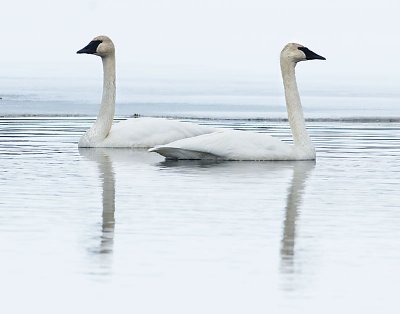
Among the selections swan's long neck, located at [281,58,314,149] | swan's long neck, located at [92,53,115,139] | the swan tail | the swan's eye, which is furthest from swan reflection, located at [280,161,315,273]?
the swan's eye

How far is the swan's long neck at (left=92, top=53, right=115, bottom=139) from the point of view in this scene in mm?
20516

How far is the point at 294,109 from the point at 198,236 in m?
8.56

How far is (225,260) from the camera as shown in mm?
8938

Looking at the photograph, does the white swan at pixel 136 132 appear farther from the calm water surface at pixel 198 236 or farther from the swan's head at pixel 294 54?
the calm water surface at pixel 198 236

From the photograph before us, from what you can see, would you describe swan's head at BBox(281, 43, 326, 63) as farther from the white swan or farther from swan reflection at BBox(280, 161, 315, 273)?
the white swan

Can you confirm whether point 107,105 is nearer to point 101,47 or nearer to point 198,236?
point 101,47

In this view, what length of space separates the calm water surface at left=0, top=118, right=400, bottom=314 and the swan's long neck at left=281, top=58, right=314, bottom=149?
655 millimetres

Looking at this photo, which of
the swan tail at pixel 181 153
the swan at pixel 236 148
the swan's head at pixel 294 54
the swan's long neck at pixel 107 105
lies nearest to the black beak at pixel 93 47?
the swan's long neck at pixel 107 105

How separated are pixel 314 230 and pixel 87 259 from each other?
2.27 metres

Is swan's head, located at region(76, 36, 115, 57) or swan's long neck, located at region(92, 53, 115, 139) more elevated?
swan's head, located at region(76, 36, 115, 57)

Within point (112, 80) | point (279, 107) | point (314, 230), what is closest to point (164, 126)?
point (112, 80)

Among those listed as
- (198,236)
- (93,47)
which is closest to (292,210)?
(198,236)

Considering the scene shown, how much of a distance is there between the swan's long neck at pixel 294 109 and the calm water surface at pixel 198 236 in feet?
2.15

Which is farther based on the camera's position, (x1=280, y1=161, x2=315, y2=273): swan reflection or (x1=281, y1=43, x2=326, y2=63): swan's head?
(x1=281, y1=43, x2=326, y2=63): swan's head
